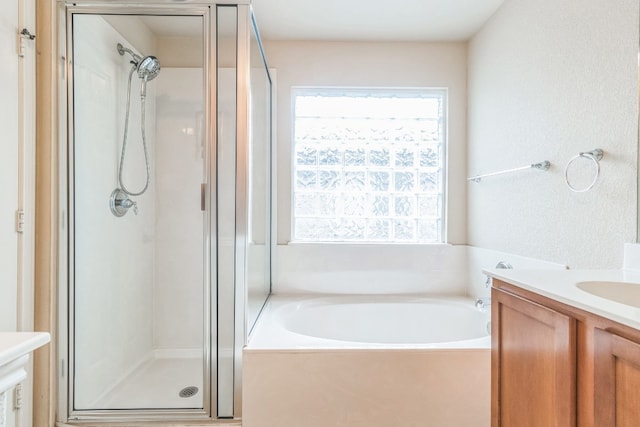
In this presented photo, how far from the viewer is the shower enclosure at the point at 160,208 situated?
154cm

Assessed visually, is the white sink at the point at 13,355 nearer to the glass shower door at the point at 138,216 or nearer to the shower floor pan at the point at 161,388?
the glass shower door at the point at 138,216

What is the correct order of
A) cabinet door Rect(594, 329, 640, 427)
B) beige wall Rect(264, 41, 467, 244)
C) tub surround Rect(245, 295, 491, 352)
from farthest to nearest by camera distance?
beige wall Rect(264, 41, 467, 244)
tub surround Rect(245, 295, 491, 352)
cabinet door Rect(594, 329, 640, 427)

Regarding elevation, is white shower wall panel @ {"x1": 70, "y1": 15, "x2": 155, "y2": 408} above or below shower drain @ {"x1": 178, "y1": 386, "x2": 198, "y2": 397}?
above

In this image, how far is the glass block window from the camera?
2.42 meters

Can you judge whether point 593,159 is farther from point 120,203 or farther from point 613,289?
point 120,203

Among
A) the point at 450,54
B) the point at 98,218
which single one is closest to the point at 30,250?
the point at 98,218

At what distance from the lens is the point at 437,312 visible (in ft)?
7.07

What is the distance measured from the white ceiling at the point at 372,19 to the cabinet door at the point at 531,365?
70.4 inches

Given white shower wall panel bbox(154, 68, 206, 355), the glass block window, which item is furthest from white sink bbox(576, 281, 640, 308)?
white shower wall panel bbox(154, 68, 206, 355)

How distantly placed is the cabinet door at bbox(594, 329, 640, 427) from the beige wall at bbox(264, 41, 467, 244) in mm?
1857

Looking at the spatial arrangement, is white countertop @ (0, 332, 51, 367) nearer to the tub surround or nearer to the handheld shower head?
the tub surround

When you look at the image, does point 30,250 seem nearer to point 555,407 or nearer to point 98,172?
point 98,172

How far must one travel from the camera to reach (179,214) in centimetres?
190

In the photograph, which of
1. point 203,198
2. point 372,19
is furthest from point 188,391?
point 372,19
